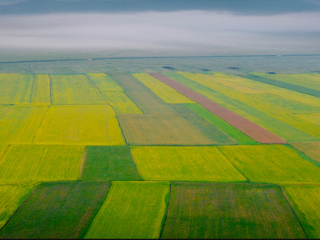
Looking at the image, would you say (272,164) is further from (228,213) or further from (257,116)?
(257,116)

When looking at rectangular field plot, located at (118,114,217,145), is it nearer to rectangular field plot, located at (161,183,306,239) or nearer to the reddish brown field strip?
the reddish brown field strip

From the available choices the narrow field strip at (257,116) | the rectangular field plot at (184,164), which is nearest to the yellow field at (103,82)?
the narrow field strip at (257,116)

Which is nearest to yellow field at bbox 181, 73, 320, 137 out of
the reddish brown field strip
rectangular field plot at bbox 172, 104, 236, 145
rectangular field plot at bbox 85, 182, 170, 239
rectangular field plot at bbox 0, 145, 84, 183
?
the reddish brown field strip

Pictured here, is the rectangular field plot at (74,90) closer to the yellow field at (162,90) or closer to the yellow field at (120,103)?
the yellow field at (120,103)

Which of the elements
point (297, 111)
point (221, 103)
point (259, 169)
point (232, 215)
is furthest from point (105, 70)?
point (232, 215)

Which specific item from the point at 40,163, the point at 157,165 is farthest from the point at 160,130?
the point at 40,163

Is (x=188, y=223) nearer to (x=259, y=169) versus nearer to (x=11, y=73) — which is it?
(x=259, y=169)
